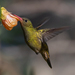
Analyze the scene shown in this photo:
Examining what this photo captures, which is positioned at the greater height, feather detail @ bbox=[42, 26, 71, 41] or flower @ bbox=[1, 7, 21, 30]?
flower @ bbox=[1, 7, 21, 30]

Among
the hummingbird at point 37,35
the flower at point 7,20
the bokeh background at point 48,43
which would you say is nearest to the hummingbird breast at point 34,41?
the hummingbird at point 37,35

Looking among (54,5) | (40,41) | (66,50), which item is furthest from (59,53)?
(40,41)

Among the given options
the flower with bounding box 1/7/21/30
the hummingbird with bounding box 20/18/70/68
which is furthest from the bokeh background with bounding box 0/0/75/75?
the flower with bounding box 1/7/21/30

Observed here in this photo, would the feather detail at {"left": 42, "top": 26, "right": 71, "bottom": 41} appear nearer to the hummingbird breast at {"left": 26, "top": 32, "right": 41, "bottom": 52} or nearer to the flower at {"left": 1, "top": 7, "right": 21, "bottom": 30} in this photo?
the hummingbird breast at {"left": 26, "top": 32, "right": 41, "bottom": 52}

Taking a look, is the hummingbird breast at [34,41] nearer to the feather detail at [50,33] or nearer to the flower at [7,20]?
the feather detail at [50,33]

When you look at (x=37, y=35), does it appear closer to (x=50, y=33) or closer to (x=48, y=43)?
(x=50, y=33)

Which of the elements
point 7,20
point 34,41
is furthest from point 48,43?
point 7,20

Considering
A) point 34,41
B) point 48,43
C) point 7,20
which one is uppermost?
point 7,20

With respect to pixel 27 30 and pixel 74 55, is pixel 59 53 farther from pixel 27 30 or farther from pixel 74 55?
pixel 27 30

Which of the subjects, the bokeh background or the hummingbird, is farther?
the bokeh background
